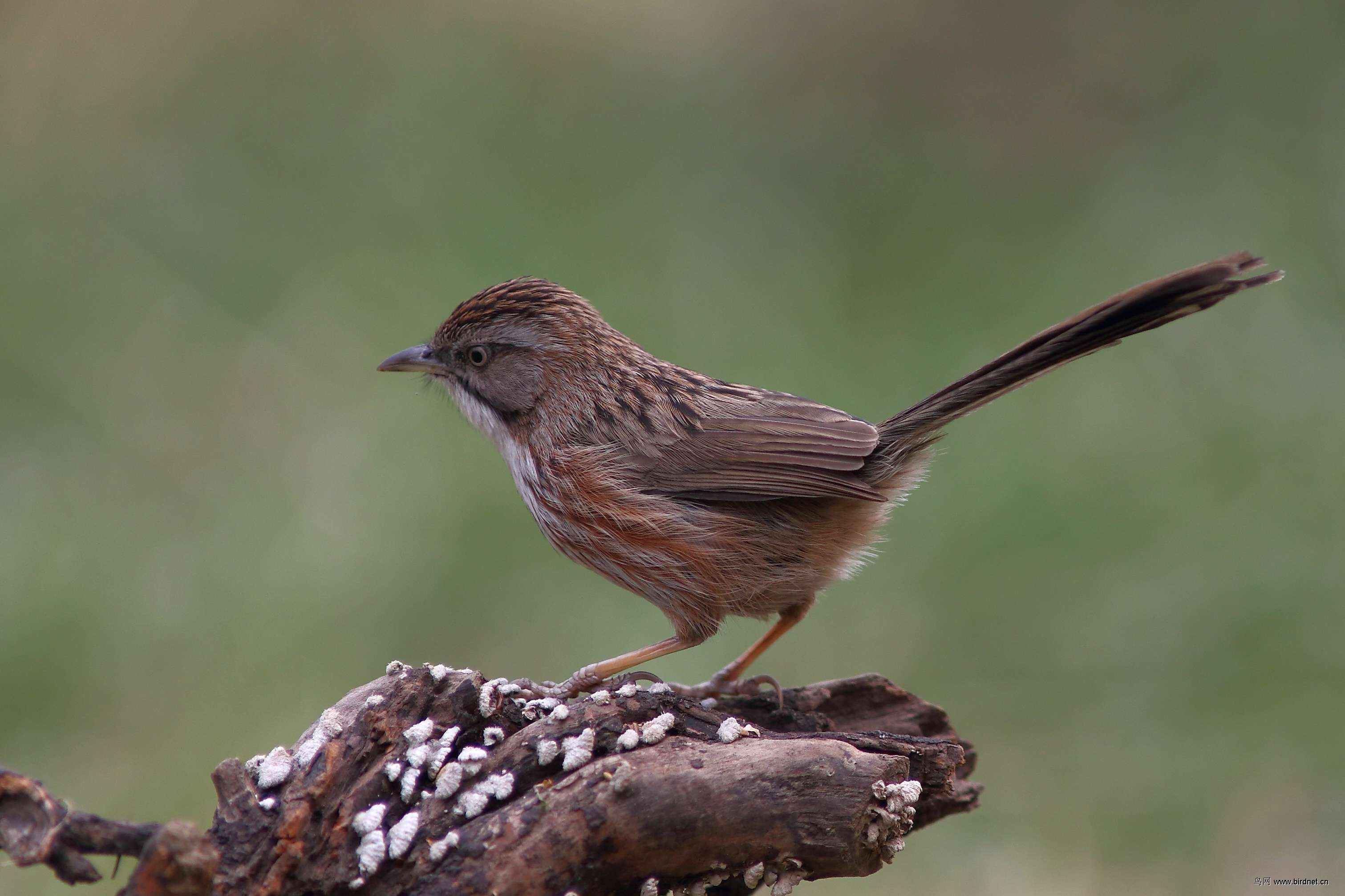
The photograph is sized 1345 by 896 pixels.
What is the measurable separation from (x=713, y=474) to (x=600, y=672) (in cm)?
94

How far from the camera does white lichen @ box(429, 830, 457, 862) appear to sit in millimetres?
3271

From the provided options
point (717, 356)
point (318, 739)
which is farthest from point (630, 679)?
point (717, 356)

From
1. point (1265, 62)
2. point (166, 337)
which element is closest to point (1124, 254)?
point (1265, 62)

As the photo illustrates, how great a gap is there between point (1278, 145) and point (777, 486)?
300 inches

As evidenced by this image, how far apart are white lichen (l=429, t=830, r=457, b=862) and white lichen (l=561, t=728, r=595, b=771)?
0.39 metres

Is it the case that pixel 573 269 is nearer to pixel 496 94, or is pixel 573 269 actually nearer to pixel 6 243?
pixel 496 94

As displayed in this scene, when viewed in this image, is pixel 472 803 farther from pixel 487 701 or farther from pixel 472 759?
pixel 487 701

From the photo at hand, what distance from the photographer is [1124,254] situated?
32.9ft

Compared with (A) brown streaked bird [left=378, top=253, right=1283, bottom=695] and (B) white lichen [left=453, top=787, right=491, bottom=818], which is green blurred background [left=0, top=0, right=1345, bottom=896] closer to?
(A) brown streaked bird [left=378, top=253, right=1283, bottom=695]

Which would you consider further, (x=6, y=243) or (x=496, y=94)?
(x=496, y=94)

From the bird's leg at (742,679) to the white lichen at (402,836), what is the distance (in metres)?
1.82

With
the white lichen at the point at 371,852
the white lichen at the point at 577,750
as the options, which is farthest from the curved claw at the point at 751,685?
the white lichen at the point at 371,852

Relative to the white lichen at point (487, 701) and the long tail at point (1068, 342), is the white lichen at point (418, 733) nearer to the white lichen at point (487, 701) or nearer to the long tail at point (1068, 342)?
the white lichen at point (487, 701)

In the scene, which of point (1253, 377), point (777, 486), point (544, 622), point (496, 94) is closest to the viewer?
point (777, 486)
